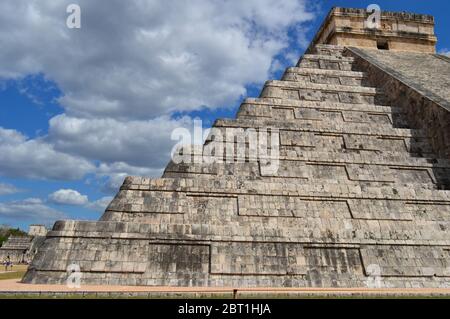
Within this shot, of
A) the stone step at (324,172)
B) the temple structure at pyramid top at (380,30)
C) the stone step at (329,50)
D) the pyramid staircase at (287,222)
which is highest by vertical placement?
the temple structure at pyramid top at (380,30)

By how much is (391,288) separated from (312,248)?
1.56 metres

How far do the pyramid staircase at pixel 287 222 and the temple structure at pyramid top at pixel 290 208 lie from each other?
0.9 inches

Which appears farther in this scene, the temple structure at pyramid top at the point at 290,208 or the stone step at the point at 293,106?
the stone step at the point at 293,106

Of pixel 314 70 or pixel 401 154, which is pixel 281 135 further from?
pixel 314 70

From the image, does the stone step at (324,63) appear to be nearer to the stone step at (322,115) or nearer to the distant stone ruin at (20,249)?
the stone step at (322,115)

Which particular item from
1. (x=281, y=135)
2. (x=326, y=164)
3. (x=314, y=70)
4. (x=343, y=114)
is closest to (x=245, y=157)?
(x=281, y=135)

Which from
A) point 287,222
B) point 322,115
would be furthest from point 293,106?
point 287,222

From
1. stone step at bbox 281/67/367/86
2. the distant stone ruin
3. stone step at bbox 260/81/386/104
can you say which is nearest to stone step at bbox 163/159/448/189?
stone step at bbox 260/81/386/104

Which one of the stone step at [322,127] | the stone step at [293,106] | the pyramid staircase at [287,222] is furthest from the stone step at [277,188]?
the stone step at [293,106]

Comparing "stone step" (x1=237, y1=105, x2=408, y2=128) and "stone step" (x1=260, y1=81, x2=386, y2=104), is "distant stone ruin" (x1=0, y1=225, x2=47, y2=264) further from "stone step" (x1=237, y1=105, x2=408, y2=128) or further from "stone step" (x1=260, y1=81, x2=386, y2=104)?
"stone step" (x1=260, y1=81, x2=386, y2=104)

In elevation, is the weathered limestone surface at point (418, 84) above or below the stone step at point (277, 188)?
above

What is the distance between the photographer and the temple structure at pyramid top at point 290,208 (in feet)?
23.5

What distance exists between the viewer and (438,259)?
7703 mm

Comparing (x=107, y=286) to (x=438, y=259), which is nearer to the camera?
(x=107, y=286)
